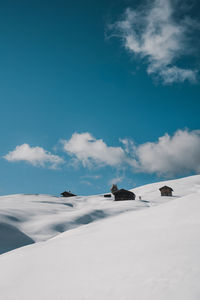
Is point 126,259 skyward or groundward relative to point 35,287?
skyward

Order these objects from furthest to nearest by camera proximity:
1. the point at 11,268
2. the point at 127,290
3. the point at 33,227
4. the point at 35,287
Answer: the point at 33,227
the point at 11,268
the point at 35,287
the point at 127,290

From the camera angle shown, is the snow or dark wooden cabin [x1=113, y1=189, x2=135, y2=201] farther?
dark wooden cabin [x1=113, y1=189, x2=135, y2=201]

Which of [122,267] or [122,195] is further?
[122,195]

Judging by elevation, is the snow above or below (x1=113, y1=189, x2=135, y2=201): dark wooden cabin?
below

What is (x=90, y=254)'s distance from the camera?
15.5 ft

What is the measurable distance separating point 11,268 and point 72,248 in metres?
1.52

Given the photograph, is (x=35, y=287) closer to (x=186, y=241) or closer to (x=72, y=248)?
(x=72, y=248)

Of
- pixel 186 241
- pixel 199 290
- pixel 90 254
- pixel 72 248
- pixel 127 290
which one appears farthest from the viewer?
pixel 72 248

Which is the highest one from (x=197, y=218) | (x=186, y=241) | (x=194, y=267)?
(x=197, y=218)

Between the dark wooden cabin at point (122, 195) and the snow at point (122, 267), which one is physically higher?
the dark wooden cabin at point (122, 195)

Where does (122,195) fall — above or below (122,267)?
above

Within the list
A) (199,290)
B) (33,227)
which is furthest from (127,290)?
(33,227)

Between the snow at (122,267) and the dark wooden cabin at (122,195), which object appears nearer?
the snow at (122,267)

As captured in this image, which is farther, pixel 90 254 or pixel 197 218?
pixel 197 218
